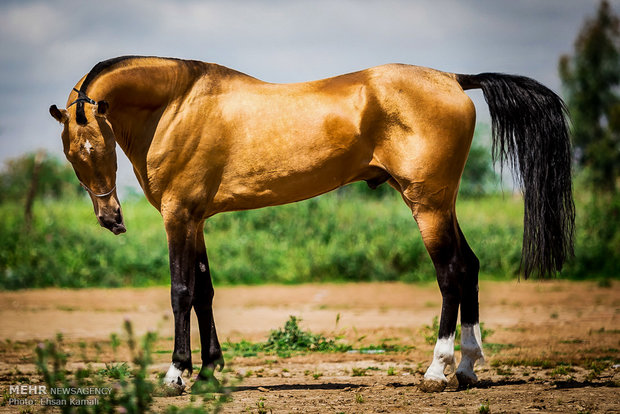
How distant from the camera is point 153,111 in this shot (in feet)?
19.1

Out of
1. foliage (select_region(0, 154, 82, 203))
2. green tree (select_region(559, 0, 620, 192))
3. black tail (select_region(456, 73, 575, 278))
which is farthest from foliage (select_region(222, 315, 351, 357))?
green tree (select_region(559, 0, 620, 192))

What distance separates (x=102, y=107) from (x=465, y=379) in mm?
3668

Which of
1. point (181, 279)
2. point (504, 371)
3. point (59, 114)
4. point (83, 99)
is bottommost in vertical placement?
point (504, 371)

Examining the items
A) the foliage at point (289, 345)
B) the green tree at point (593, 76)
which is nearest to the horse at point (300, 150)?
the foliage at point (289, 345)

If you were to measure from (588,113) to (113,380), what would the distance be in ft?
127

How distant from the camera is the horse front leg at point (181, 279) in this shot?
221 inches

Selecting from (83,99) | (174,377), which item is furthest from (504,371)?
(83,99)

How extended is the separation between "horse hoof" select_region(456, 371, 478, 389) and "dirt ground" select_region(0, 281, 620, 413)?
70 millimetres

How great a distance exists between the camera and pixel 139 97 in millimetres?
5758

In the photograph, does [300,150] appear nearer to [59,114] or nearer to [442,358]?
[59,114]

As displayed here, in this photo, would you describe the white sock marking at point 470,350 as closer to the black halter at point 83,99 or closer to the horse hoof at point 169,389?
the horse hoof at point 169,389

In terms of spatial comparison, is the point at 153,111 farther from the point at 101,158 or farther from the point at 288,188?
the point at 288,188

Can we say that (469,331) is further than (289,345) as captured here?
No

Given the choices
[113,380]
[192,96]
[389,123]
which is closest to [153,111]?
[192,96]
